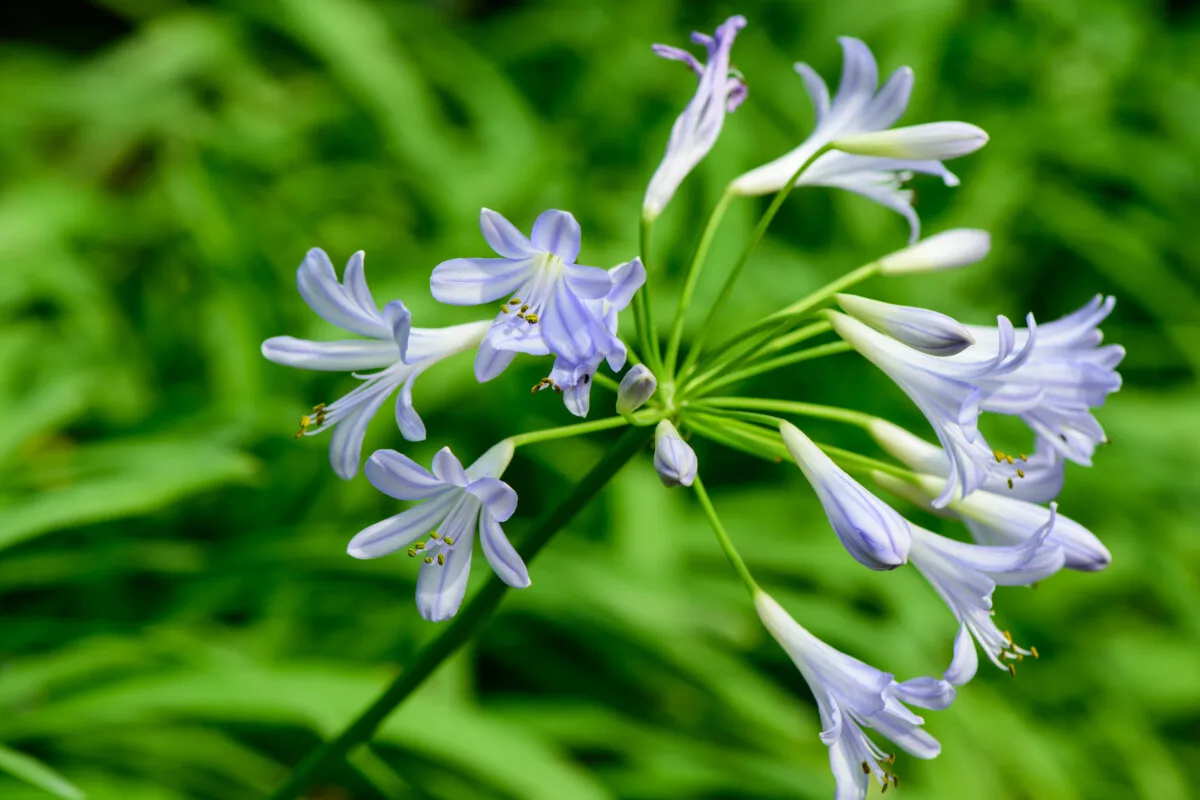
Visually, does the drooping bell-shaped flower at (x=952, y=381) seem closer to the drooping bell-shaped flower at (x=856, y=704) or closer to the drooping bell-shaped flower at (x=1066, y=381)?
the drooping bell-shaped flower at (x=1066, y=381)

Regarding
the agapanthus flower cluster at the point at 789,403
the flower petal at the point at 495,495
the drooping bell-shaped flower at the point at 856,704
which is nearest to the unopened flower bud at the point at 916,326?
the agapanthus flower cluster at the point at 789,403

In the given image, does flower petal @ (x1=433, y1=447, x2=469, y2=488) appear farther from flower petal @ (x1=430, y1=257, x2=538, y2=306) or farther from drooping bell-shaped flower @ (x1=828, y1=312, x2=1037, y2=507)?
drooping bell-shaped flower @ (x1=828, y1=312, x2=1037, y2=507)

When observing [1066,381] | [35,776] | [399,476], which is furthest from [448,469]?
[35,776]

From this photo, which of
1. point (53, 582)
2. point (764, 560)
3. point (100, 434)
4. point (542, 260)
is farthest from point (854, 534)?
point (100, 434)

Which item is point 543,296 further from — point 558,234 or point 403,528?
point 403,528

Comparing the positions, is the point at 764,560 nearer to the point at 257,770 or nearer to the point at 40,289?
the point at 257,770
